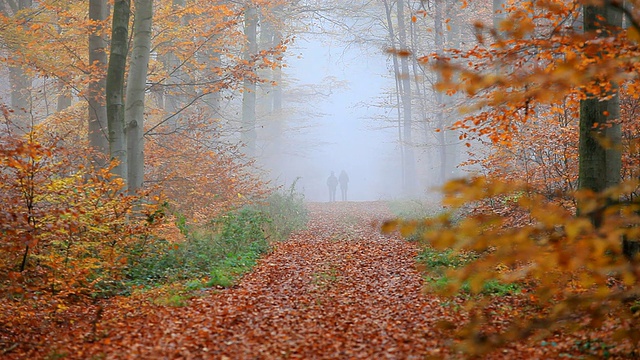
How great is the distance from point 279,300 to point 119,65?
549 cm

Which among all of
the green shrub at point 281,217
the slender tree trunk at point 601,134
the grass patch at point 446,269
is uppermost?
the slender tree trunk at point 601,134

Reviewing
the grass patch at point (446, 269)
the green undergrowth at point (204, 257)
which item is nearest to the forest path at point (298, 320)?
the grass patch at point (446, 269)

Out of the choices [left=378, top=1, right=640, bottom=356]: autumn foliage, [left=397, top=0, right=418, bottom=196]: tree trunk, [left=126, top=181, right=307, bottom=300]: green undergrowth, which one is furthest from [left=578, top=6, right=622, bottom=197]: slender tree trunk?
[left=397, top=0, right=418, bottom=196]: tree trunk

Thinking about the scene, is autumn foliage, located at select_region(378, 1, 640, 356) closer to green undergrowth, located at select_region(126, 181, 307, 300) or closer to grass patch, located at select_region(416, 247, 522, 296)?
grass patch, located at select_region(416, 247, 522, 296)

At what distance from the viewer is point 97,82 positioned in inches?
508

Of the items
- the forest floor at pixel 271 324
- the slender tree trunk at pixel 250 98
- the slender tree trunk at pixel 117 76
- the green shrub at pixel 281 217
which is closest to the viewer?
the forest floor at pixel 271 324

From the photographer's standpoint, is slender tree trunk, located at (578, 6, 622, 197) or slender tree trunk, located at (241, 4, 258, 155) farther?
slender tree trunk, located at (241, 4, 258, 155)

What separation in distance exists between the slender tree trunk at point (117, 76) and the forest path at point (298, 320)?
3608 mm

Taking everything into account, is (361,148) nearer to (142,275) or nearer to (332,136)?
(332,136)

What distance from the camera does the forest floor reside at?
5523 mm

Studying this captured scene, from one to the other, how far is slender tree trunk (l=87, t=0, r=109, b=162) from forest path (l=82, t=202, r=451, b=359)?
5602mm

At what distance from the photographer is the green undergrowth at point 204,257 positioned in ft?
27.7

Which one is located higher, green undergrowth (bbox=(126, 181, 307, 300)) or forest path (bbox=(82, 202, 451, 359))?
green undergrowth (bbox=(126, 181, 307, 300))

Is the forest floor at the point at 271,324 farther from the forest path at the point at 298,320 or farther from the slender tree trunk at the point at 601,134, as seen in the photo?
the slender tree trunk at the point at 601,134
